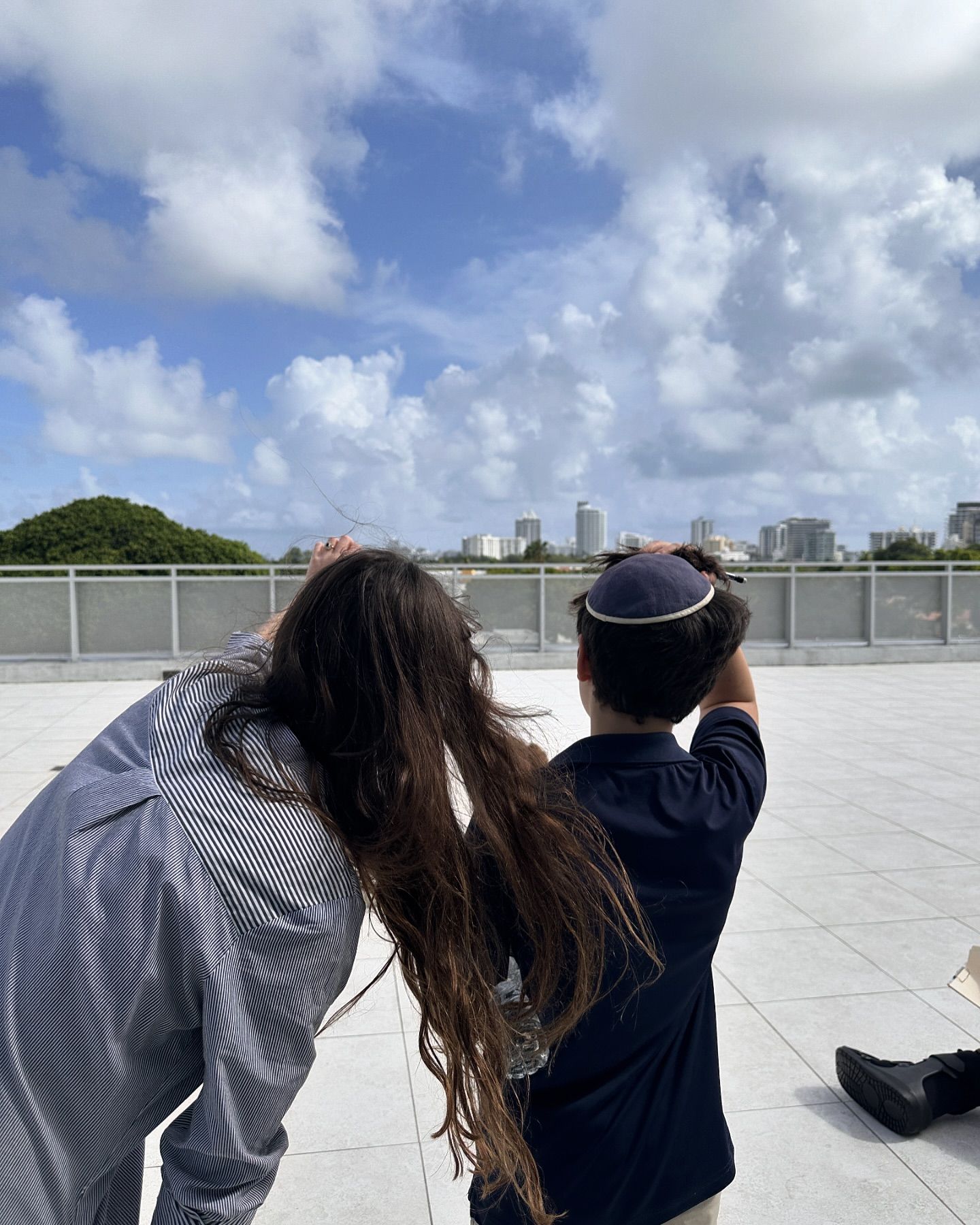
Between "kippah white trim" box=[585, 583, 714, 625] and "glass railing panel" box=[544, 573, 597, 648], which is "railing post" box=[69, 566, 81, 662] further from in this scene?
"kippah white trim" box=[585, 583, 714, 625]

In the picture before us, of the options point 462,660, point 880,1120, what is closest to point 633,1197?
point 462,660

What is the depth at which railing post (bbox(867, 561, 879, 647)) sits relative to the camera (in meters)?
15.0

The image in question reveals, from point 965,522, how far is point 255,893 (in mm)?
101086

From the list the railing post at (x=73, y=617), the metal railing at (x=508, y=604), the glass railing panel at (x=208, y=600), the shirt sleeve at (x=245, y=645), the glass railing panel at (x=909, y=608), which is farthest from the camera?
the glass railing panel at (x=909, y=608)

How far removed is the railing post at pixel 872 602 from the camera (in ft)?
49.1

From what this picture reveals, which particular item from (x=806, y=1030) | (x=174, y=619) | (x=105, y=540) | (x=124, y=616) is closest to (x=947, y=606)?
(x=174, y=619)

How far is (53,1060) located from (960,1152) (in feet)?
8.79

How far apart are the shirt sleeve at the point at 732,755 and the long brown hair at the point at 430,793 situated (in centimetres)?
31

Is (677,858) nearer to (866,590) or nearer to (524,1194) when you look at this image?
(524,1194)

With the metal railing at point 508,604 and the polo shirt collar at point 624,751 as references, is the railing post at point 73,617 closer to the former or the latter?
the metal railing at point 508,604

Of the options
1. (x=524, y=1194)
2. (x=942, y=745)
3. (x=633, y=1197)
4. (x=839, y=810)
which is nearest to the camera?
(x=524, y=1194)

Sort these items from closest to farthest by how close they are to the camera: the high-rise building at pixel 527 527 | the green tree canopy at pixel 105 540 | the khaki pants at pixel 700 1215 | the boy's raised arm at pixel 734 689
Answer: the khaki pants at pixel 700 1215, the boy's raised arm at pixel 734 689, the green tree canopy at pixel 105 540, the high-rise building at pixel 527 527

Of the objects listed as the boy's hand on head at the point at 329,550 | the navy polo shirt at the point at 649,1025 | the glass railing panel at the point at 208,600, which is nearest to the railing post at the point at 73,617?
the glass railing panel at the point at 208,600

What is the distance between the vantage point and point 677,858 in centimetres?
137
